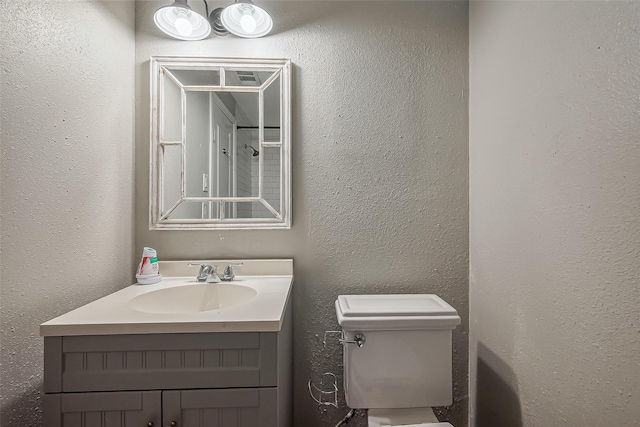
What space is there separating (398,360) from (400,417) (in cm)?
19

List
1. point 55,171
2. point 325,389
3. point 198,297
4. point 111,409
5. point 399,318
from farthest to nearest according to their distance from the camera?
point 325,389
point 198,297
point 399,318
point 55,171
point 111,409

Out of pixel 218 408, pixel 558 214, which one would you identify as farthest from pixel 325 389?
pixel 558 214

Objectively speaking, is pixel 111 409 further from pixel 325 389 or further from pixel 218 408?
pixel 325 389

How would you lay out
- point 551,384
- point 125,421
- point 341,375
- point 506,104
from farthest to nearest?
point 341,375, point 506,104, point 551,384, point 125,421

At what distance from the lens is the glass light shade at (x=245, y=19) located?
1.20 meters

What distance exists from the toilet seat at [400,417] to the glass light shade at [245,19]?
157 cm

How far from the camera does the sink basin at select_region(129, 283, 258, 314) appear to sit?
3.64 feet

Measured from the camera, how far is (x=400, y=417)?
101 centimetres

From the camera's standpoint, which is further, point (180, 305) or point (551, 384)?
point (180, 305)

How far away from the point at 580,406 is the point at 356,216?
2.96 feet

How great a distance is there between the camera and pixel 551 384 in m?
0.84

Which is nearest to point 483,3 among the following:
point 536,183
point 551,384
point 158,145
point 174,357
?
point 536,183

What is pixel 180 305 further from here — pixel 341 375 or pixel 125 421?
pixel 341 375

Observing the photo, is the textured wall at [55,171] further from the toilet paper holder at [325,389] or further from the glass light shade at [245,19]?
the toilet paper holder at [325,389]
